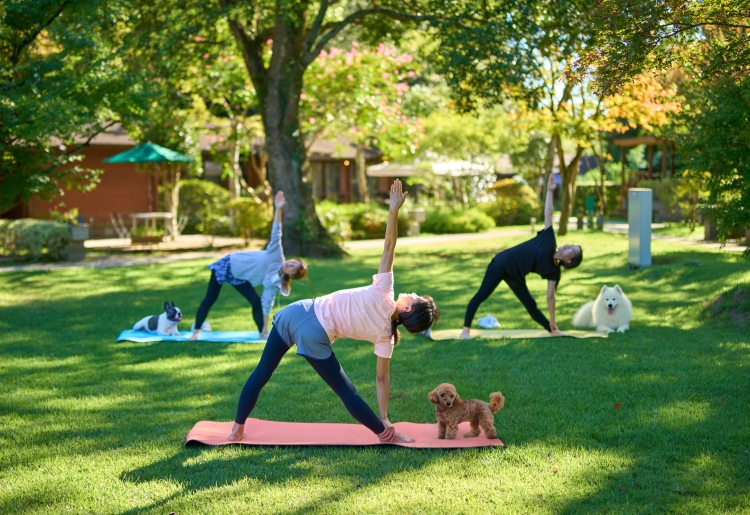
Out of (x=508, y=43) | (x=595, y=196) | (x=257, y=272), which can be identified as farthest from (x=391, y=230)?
(x=595, y=196)

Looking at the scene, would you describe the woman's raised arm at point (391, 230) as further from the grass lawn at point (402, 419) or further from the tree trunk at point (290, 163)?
the tree trunk at point (290, 163)

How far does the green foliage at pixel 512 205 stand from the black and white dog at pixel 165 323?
24.5 metres

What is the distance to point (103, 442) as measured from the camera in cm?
573

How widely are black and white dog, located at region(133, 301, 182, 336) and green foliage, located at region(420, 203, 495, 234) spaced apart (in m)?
20.3

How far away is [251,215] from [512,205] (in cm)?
1433

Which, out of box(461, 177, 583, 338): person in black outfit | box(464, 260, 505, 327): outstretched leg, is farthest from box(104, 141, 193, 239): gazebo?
box(461, 177, 583, 338): person in black outfit

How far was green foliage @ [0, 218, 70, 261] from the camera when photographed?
18875 mm

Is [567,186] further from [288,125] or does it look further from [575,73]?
[575,73]

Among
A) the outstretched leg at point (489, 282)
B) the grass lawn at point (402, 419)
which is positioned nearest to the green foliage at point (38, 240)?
the grass lawn at point (402, 419)

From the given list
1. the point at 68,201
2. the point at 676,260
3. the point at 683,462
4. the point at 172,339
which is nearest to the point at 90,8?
the point at 172,339

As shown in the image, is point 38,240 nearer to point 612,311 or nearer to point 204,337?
point 204,337

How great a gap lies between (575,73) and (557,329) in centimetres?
444

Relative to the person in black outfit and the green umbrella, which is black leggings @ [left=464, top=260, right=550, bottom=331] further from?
the green umbrella

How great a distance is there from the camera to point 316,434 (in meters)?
5.81
